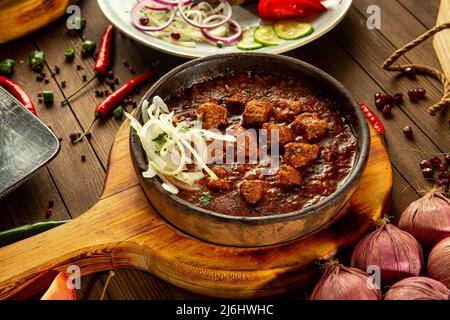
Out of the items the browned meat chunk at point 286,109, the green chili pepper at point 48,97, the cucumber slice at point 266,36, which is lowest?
the green chili pepper at point 48,97

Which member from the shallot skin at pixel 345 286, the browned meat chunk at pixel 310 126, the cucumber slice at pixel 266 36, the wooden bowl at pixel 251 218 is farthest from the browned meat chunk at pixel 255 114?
the cucumber slice at pixel 266 36

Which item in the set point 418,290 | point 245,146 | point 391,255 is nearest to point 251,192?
point 245,146

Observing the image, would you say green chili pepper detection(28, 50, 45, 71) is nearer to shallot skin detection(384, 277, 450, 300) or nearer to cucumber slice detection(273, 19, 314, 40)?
cucumber slice detection(273, 19, 314, 40)

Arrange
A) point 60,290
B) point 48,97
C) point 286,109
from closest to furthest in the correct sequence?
1. point 60,290
2. point 286,109
3. point 48,97

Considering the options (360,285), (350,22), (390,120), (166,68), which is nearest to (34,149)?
(166,68)

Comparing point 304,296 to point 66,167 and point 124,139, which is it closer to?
point 124,139

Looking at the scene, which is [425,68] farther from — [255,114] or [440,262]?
[440,262]

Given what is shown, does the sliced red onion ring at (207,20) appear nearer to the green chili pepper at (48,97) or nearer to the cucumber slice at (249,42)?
the cucumber slice at (249,42)
